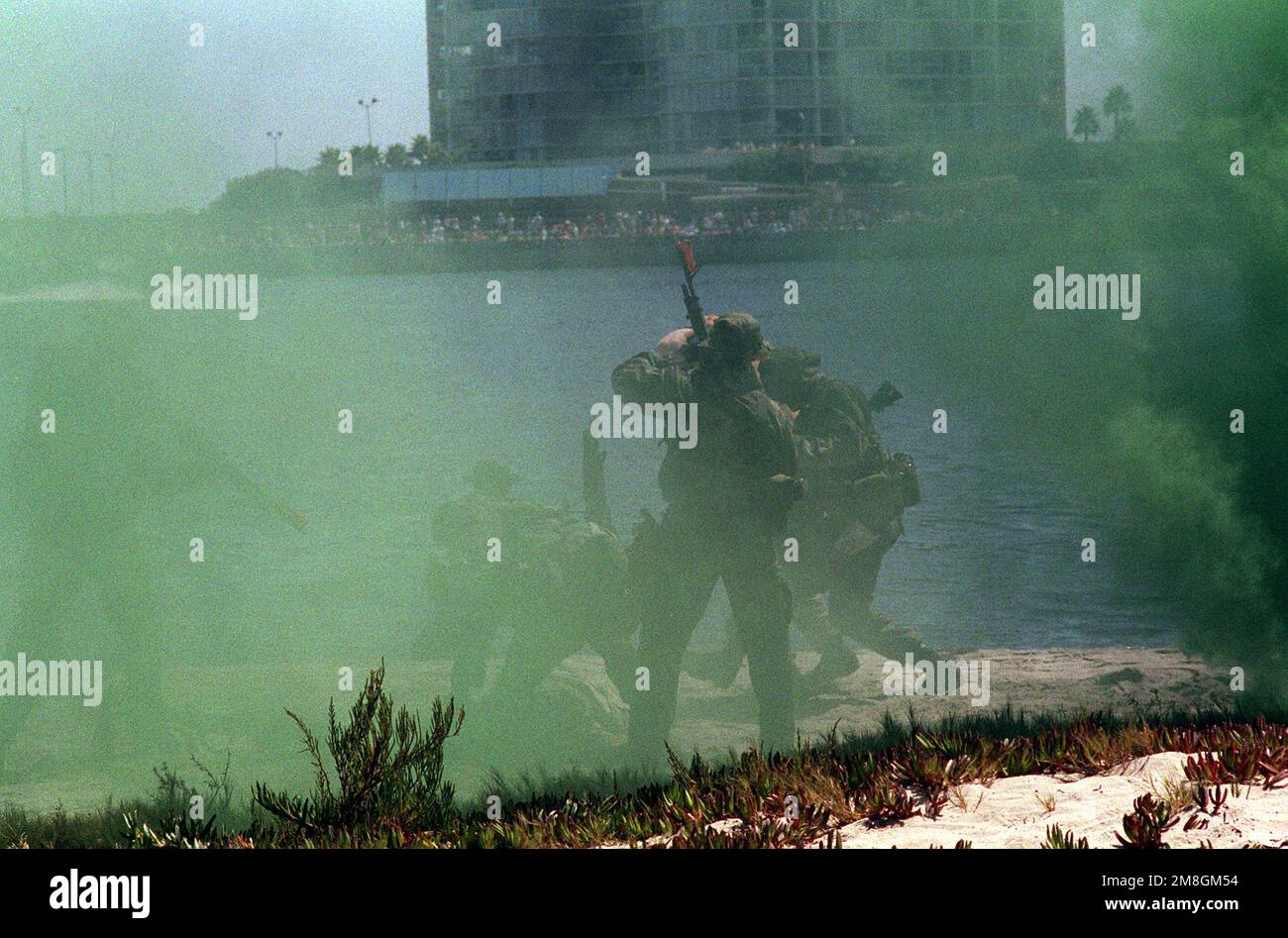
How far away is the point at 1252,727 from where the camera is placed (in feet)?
26.5

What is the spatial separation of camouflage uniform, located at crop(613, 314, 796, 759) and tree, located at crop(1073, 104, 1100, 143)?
377 centimetres

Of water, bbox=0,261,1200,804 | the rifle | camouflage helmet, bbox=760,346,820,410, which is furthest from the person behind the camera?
water, bbox=0,261,1200,804

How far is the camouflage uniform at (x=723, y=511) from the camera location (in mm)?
8086

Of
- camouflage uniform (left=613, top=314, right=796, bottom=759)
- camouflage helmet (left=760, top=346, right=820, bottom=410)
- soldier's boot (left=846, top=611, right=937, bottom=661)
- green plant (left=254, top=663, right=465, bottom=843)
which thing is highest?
camouflage helmet (left=760, top=346, right=820, bottom=410)

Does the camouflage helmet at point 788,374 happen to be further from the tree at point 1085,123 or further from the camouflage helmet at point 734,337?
the tree at point 1085,123

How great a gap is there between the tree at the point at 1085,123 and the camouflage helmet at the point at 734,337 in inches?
150

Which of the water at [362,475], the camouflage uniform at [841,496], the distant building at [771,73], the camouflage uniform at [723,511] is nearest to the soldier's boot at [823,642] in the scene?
the camouflage uniform at [841,496]

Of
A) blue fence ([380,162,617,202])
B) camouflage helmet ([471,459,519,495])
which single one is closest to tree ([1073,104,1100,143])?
blue fence ([380,162,617,202])

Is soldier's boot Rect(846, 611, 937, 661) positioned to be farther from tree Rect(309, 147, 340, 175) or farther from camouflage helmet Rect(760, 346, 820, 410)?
tree Rect(309, 147, 340, 175)

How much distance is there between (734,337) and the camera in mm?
8078

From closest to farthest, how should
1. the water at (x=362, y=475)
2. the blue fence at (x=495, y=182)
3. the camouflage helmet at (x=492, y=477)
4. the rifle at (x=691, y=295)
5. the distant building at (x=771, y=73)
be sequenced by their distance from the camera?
the rifle at (x=691, y=295)
the camouflage helmet at (x=492, y=477)
the water at (x=362, y=475)
the distant building at (x=771, y=73)
the blue fence at (x=495, y=182)

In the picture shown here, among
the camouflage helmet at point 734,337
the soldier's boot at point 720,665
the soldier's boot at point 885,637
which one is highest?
the camouflage helmet at point 734,337

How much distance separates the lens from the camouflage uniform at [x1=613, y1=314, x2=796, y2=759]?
26.5ft
